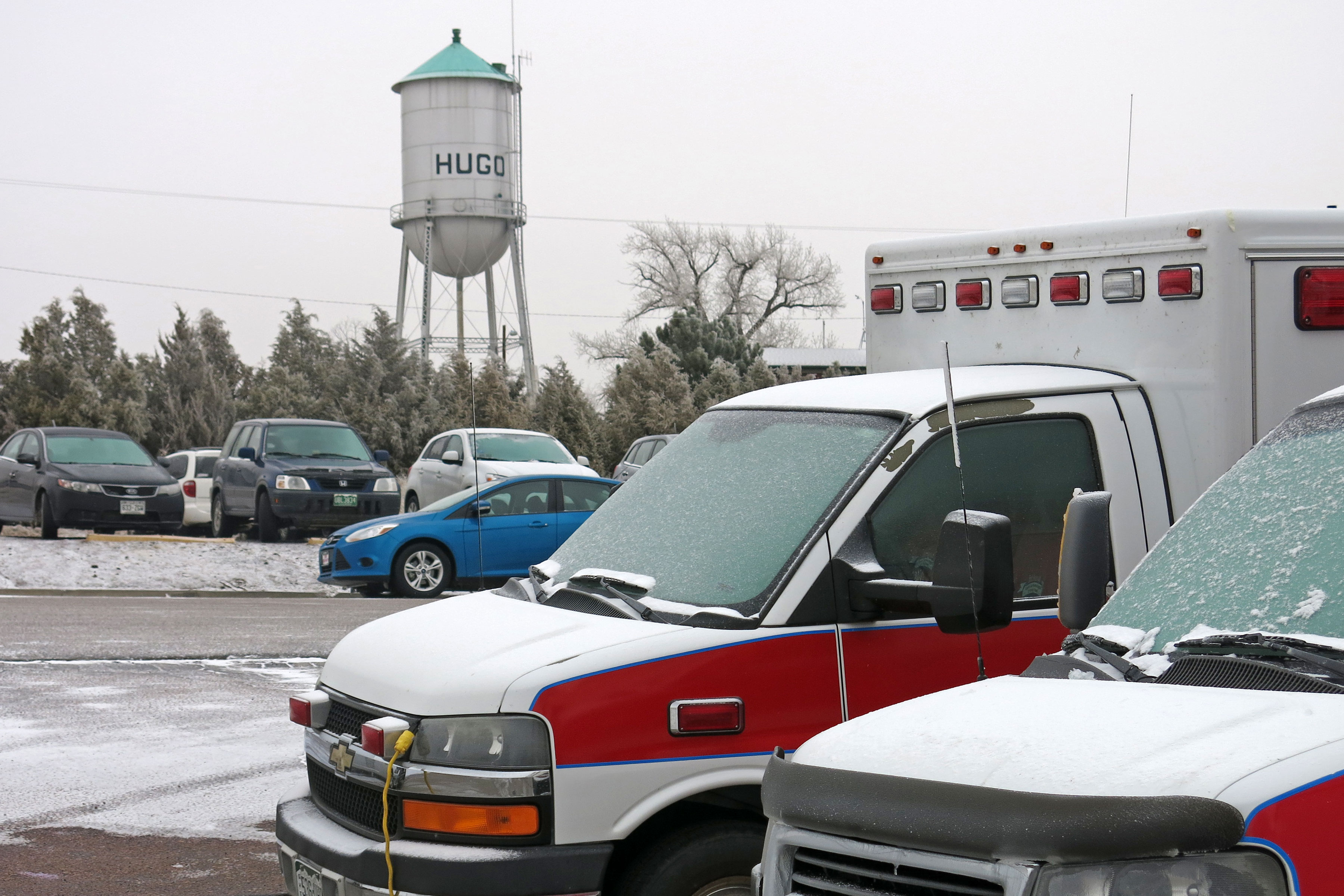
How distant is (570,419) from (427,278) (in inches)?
422

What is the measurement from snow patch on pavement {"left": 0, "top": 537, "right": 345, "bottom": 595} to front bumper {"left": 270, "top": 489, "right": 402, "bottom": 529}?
668mm

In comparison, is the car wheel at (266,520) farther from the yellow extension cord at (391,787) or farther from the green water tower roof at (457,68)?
the green water tower roof at (457,68)

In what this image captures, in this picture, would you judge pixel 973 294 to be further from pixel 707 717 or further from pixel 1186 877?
pixel 1186 877

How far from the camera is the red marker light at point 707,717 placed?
13.8 feet

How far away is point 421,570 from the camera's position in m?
17.0

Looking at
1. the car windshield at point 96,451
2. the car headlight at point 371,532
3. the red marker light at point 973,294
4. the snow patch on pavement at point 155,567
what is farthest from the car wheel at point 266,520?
the red marker light at point 973,294

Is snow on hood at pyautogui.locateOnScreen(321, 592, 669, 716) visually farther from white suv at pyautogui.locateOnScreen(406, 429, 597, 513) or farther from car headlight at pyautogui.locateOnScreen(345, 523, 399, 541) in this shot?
white suv at pyautogui.locateOnScreen(406, 429, 597, 513)

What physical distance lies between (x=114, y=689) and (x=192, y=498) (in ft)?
51.3

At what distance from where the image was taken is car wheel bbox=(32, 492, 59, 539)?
2122 cm

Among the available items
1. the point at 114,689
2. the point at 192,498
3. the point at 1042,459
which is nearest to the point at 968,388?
the point at 1042,459

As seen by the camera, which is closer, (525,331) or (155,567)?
(155,567)

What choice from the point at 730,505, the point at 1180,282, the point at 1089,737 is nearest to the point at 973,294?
the point at 1180,282

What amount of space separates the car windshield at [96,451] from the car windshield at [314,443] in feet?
6.42

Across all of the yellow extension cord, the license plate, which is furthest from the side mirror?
the license plate
